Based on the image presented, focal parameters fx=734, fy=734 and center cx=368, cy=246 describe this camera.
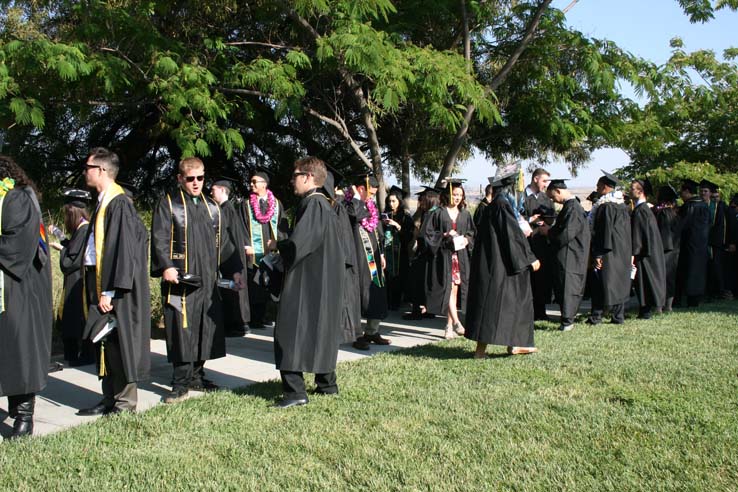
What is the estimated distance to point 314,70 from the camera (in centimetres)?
1102

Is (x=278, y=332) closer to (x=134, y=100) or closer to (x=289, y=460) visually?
(x=289, y=460)

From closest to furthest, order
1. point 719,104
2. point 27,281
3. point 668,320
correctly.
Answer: point 27,281
point 668,320
point 719,104

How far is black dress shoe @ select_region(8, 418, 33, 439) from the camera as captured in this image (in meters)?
4.93

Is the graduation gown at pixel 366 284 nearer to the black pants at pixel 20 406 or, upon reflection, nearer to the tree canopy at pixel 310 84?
the tree canopy at pixel 310 84

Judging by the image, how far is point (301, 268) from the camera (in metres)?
5.69

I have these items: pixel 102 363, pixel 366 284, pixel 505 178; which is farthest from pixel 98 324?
pixel 505 178

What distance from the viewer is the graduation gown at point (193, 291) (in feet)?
19.2

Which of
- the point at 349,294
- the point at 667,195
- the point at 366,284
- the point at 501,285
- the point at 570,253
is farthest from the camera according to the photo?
the point at 667,195

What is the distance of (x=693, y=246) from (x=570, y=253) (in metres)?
3.97

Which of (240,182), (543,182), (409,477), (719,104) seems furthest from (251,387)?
(719,104)

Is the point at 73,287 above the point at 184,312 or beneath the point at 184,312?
above

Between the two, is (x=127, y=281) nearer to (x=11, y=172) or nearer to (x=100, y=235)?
(x=100, y=235)

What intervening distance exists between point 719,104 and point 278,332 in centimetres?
1434

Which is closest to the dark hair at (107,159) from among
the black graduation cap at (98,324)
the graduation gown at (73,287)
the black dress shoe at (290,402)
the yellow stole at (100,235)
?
the yellow stole at (100,235)
